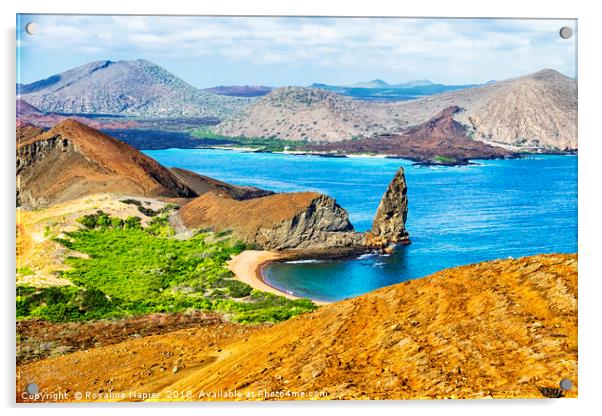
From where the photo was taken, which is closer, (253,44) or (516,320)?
(516,320)

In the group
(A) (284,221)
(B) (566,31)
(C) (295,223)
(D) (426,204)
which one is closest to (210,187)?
(A) (284,221)

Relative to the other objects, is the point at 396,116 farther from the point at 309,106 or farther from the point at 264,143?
the point at 264,143

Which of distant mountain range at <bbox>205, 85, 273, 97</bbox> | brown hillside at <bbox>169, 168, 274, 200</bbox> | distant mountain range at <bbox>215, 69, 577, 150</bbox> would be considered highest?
distant mountain range at <bbox>205, 85, 273, 97</bbox>

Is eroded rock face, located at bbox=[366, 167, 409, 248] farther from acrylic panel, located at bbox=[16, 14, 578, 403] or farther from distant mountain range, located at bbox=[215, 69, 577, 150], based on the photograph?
distant mountain range, located at bbox=[215, 69, 577, 150]

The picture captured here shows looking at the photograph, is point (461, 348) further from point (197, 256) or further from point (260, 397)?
point (197, 256)

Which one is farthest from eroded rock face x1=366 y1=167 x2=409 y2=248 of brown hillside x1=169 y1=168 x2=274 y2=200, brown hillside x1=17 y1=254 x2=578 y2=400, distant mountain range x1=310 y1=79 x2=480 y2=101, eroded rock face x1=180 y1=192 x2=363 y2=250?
brown hillside x1=169 y1=168 x2=274 y2=200
